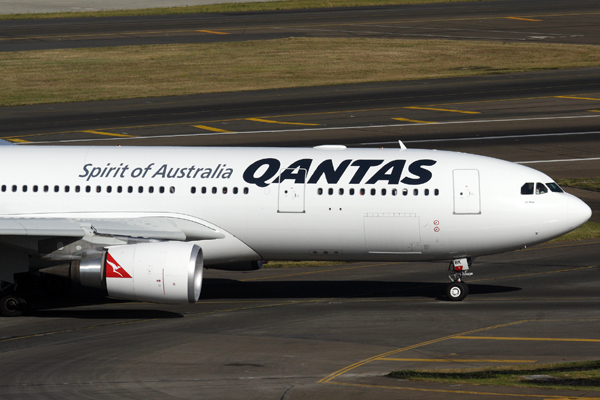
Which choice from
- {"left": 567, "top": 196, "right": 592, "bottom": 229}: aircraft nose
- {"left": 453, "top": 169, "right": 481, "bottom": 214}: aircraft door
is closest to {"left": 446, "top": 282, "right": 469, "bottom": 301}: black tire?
{"left": 453, "top": 169, "right": 481, "bottom": 214}: aircraft door

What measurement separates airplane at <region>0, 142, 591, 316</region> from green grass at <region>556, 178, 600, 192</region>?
63.6 ft

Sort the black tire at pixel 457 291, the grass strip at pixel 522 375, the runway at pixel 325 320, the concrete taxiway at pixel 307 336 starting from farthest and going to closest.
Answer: the black tire at pixel 457 291 → the runway at pixel 325 320 → the concrete taxiway at pixel 307 336 → the grass strip at pixel 522 375

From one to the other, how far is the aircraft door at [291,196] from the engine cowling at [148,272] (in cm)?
331

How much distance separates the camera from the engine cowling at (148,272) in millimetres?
27344

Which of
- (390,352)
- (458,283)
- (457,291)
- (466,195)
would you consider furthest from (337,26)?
(390,352)

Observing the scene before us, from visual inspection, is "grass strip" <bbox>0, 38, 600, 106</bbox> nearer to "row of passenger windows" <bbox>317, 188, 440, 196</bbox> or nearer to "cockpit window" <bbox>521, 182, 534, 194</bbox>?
"row of passenger windows" <bbox>317, 188, 440, 196</bbox>

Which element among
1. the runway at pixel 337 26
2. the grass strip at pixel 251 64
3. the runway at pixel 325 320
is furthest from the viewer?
A: the runway at pixel 337 26

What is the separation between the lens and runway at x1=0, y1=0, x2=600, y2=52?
9400 centimetres

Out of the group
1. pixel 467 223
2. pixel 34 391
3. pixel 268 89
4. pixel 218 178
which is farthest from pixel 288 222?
pixel 268 89

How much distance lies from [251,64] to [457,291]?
5438 centimetres

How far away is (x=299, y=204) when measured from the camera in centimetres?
2978

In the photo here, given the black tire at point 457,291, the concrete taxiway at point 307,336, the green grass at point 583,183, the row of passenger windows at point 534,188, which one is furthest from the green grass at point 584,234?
the row of passenger windows at point 534,188

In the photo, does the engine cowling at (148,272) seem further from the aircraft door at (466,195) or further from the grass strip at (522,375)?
the aircraft door at (466,195)

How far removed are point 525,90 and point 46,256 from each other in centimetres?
5180
